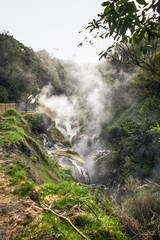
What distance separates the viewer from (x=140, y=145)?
1238cm

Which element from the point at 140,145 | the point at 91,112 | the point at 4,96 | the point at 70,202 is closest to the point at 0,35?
the point at 4,96

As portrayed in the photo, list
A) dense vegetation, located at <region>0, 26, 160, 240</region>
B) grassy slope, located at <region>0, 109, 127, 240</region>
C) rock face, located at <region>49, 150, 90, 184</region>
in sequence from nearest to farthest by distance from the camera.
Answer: grassy slope, located at <region>0, 109, 127, 240</region> < dense vegetation, located at <region>0, 26, 160, 240</region> < rock face, located at <region>49, 150, 90, 184</region>

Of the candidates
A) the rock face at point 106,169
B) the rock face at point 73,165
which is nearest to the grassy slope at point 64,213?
the rock face at point 73,165

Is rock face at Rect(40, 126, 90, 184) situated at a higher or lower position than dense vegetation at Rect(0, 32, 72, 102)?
lower

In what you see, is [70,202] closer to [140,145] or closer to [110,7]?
[110,7]

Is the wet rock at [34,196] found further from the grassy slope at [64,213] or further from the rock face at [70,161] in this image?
the rock face at [70,161]

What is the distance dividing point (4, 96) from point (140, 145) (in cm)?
1416

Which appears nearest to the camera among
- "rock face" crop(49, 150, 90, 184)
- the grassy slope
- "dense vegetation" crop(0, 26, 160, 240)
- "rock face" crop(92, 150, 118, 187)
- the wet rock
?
the grassy slope

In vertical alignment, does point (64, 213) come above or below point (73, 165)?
above

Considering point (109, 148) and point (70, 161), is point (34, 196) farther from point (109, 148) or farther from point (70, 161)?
point (109, 148)

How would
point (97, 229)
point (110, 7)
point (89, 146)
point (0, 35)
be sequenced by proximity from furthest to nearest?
point (89, 146) < point (0, 35) < point (97, 229) < point (110, 7)

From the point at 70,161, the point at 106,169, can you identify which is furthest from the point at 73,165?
the point at 106,169

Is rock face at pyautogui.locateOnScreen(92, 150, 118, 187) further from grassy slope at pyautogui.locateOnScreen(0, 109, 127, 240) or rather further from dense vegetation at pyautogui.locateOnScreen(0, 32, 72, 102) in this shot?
dense vegetation at pyautogui.locateOnScreen(0, 32, 72, 102)

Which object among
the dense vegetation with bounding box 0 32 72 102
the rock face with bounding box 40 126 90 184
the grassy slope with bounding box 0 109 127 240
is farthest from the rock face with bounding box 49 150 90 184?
the dense vegetation with bounding box 0 32 72 102
